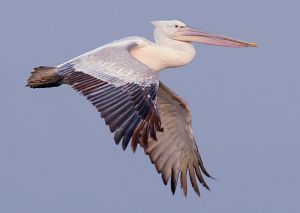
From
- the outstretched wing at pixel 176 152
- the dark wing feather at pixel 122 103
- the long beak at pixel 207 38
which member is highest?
the dark wing feather at pixel 122 103

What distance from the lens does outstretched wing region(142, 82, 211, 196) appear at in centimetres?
2152

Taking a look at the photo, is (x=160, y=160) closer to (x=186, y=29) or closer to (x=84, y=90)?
(x=186, y=29)

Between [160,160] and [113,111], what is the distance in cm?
422

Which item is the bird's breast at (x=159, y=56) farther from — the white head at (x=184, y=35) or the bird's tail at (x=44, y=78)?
the bird's tail at (x=44, y=78)

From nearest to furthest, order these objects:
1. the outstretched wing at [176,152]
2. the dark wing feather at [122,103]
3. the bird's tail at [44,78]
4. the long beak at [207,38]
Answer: the dark wing feather at [122,103] → the bird's tail at [44,78] → the long beak at [207,38] → the outstretched wing at [176,152]

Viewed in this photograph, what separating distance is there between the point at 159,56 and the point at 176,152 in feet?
7.06

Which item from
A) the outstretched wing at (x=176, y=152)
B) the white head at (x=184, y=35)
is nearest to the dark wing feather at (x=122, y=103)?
the white head at (x=184, y=35)

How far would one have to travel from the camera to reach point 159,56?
20.1m

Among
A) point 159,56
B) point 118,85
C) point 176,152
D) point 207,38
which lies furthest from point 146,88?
point 176,152

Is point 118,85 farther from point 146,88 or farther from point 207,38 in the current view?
point 207,38

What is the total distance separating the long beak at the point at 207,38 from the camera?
2102 cm

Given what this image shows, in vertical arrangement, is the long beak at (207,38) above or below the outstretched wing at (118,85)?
below

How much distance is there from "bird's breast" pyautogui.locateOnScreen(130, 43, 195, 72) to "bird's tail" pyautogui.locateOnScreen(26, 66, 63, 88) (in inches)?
48.2

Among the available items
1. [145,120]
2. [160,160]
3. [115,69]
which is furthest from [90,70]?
[160,160]
